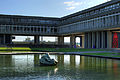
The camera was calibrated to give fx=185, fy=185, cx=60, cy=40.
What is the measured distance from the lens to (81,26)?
68500 mm

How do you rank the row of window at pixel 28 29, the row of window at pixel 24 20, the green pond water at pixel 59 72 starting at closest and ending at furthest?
the green pond water at pixel 59 72, the row of window at pixel 28 29, the row of window at pixel 24 20

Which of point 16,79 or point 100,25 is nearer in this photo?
point 16,79

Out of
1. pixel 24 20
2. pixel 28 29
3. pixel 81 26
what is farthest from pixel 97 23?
pixel 24 20

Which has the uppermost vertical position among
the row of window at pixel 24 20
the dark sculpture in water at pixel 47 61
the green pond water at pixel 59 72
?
the row of window at pixel 24 20

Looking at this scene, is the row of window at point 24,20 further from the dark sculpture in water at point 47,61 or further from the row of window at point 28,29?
the dark sculpture in water at point 47,61

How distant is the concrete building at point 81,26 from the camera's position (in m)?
55.1

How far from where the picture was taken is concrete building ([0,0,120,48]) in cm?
5506

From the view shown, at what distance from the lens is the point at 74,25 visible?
73812 mm

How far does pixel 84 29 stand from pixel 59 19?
29167mm

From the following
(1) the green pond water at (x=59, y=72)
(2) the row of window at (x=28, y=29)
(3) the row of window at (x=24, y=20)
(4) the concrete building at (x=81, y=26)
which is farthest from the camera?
(3) the row of window at (x=24, y=20)

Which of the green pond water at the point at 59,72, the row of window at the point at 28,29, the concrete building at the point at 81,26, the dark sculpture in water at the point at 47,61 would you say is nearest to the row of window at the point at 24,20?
the concrete building at the point at 81,26

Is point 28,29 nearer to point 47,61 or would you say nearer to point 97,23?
point 97,23

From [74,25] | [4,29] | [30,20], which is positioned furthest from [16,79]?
[30,20]

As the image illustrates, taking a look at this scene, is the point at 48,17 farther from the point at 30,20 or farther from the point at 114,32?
the point at 114,32
